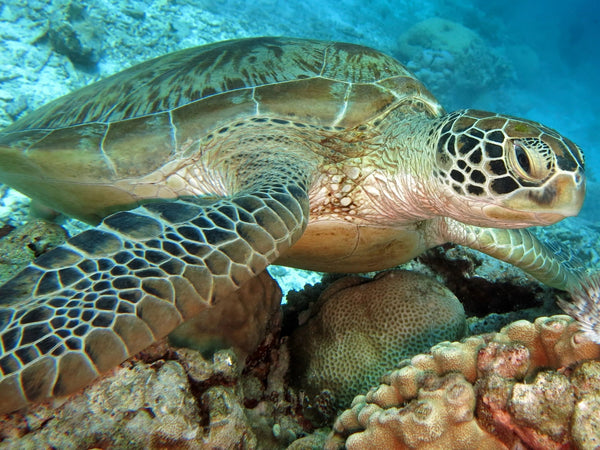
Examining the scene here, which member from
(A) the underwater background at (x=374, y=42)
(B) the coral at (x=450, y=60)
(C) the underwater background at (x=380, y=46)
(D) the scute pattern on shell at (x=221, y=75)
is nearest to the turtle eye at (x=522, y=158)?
(D) the scute pattern on shell at (x=221, y=75)

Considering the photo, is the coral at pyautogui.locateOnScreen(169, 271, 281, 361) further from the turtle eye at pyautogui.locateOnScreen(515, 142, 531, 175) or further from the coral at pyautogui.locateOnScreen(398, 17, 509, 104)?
the coral at pyautogui.locateOnScreen(398, 17, 509, 104)

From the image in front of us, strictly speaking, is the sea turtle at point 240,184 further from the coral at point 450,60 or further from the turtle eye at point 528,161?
the coral at point 450,60

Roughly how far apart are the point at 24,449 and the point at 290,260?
1713 millimetres

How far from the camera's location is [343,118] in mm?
2307

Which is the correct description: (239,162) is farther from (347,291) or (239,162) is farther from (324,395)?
(324,395)

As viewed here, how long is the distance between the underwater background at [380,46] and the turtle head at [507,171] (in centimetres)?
114

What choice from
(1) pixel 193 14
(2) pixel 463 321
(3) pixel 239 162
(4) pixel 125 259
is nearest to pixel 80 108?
(3) pixel 239 162

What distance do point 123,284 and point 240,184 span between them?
114cm

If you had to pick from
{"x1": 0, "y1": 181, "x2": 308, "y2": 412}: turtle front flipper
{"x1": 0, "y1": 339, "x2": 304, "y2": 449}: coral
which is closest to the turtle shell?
{"x1": 0, "y1": 181, "x2": 308, "y2": 412}: turtle front flipper

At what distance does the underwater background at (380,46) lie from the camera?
6.48 m

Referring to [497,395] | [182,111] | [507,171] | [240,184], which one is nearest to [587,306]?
[497,395]

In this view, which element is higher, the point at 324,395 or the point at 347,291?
the point at 347,291

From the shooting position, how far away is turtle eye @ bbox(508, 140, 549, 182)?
163 cm

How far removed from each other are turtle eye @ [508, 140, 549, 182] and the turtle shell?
3.20ft
